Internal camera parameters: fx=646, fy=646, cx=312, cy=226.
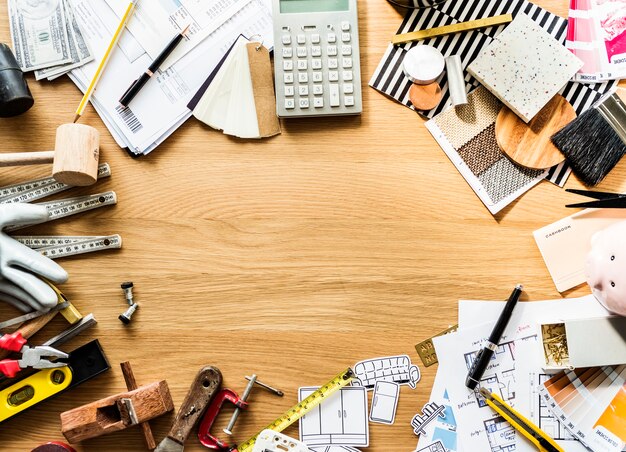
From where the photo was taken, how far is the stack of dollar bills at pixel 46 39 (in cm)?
104

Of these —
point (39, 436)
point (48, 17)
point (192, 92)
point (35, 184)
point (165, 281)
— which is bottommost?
point (39, 436)

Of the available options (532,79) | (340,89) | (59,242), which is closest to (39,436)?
(59,242)

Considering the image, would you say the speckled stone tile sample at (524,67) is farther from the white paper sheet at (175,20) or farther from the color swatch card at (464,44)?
the white paper sheet at (175,20)

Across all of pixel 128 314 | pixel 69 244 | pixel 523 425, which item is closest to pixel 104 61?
pixel 69 244

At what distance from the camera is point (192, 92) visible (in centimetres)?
105

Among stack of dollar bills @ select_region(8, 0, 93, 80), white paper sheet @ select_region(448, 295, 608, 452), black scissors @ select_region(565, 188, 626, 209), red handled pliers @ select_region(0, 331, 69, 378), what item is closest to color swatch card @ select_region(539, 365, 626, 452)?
white paper sheet @ select_region(448, 295, 608, 452)

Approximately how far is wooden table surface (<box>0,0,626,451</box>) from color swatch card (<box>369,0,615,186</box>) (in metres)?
0.03

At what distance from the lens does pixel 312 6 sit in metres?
1.03

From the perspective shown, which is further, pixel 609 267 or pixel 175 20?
pixel 175 20

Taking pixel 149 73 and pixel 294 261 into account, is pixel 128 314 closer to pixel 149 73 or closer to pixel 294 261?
pixel 294 261

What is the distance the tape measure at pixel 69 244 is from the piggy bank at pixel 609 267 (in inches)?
29.2

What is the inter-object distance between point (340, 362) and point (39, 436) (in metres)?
0.49

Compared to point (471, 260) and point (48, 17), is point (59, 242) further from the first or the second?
point (471, 260)

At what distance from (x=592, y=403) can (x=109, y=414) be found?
0.76 meters
